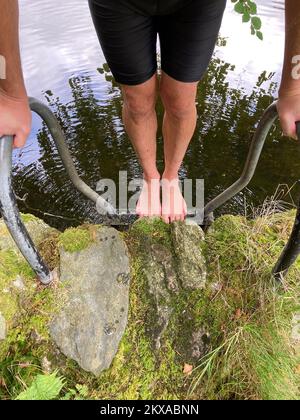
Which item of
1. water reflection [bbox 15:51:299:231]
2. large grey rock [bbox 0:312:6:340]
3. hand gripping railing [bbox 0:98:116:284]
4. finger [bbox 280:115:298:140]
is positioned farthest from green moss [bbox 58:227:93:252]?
water reflection [bbox 15:51:299:231]

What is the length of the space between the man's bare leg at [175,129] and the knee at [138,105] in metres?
0.10

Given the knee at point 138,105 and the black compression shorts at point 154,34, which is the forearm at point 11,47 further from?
the knee at point 138,105

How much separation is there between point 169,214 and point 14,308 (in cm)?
105

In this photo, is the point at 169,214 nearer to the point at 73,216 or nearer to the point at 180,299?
the point at 180,299

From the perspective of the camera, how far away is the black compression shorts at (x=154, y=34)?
1.52m

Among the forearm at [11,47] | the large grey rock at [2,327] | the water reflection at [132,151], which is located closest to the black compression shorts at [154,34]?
the forearm at [11,47]

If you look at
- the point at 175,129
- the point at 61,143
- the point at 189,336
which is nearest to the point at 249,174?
the point at 175,129

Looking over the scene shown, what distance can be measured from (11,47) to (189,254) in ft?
3.76

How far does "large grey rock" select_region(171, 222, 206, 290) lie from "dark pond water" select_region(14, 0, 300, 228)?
127cm

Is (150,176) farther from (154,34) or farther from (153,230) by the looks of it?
(154,34)

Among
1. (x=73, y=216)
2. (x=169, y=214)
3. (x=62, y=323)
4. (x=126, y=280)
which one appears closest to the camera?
(x=62, y=323)

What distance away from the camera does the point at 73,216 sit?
2.99 meters
